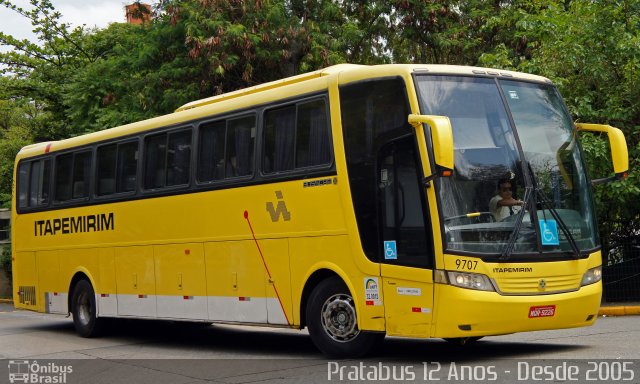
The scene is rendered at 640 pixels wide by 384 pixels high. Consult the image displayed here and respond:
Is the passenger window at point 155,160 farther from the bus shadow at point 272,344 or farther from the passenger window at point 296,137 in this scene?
the passenger window at point 296,137

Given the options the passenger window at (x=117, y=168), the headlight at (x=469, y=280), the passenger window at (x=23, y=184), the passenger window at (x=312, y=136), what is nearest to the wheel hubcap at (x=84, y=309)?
the passenger window at (x=117, y=168)

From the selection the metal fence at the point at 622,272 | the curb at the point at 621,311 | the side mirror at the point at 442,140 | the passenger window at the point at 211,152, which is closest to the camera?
the side mirror at the point at 442,140

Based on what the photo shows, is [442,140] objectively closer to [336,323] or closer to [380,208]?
[380,208]

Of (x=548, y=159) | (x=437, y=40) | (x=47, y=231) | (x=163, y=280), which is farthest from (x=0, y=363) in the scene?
(x=437, y=40)

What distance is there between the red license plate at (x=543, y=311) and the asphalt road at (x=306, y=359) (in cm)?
50

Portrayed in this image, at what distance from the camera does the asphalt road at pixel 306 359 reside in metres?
9.40

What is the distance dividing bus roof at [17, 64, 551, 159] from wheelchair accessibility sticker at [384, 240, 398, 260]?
1921 mm

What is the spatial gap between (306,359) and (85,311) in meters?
6.92

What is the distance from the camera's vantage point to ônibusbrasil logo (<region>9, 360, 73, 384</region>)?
1101 centimetres

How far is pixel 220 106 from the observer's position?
1362 cm

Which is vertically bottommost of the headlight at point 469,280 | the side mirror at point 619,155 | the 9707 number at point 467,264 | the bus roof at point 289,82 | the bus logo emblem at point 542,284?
the bus logo emblem at point 542,284

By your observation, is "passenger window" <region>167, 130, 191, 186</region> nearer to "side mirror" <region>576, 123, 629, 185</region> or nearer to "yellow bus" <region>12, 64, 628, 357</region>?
"yellow bus" <region>12, 64, 628, 357</region>

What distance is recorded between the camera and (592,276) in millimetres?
10695

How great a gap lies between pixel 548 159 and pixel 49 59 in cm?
3091
